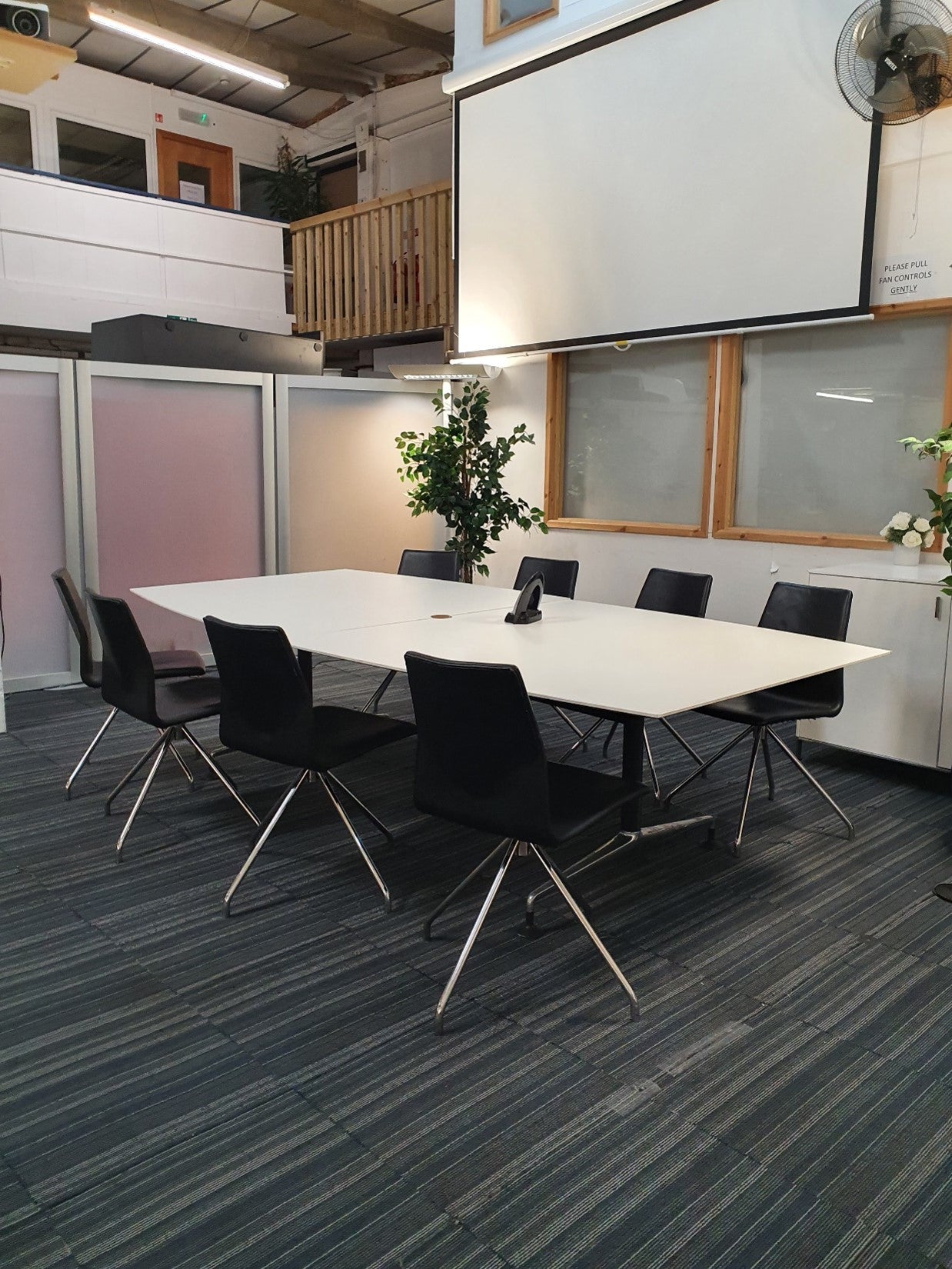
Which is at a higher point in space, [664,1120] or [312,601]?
[312,601]

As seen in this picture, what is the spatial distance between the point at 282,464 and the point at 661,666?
4.72 metres

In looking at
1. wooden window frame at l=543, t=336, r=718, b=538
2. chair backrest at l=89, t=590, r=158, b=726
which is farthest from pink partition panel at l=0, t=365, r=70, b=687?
wooden window frame at l=543, t=336, r=718, b=538

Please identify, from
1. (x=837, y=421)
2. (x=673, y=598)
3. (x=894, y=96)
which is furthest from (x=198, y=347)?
(x=894, y=96)

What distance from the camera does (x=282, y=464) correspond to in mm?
7164

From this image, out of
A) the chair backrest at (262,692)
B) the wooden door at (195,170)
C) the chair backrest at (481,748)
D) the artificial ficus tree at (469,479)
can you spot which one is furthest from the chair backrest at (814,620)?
the wooden door at (195,170)

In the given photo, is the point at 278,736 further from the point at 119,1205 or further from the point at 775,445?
the point at 775,445

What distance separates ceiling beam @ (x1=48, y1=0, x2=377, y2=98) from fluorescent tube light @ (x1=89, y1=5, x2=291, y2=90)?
2.13 ft

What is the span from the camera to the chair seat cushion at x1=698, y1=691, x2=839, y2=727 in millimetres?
3732

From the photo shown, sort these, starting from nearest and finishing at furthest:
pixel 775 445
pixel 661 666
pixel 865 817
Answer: pixel 661 666, pixel 865 817, pixel 775 445

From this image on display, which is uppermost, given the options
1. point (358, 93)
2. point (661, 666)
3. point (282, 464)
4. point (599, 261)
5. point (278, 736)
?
point (358, 93)

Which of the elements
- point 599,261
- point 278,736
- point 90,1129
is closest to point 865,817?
point 278,736

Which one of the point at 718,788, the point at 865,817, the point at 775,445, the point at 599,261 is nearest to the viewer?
the point at 865,817

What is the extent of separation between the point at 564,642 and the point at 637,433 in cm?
355

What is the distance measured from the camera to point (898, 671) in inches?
177
